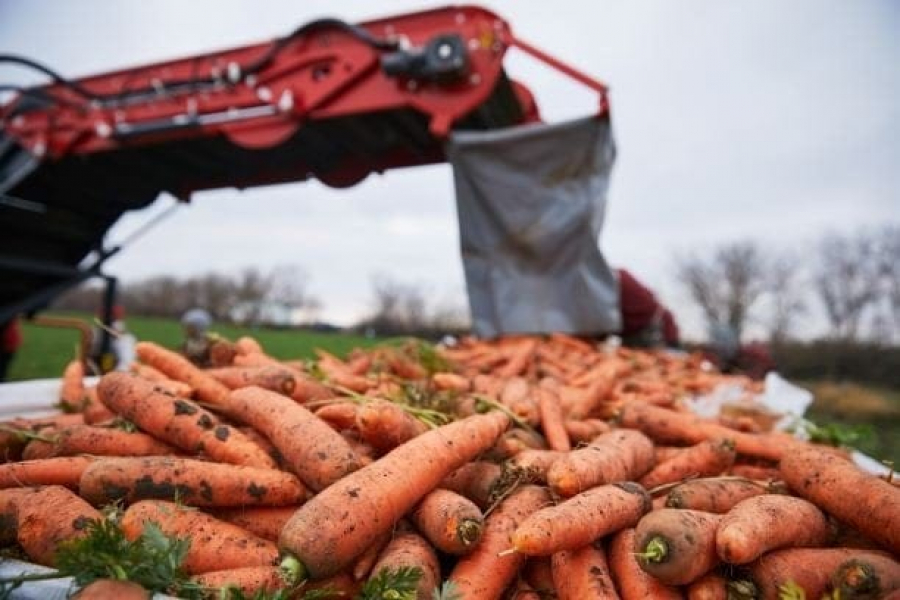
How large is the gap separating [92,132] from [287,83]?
215 cm

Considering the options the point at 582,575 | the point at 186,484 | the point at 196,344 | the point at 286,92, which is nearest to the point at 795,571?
the point at 582,575

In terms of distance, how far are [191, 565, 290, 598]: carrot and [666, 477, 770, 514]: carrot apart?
1285mm

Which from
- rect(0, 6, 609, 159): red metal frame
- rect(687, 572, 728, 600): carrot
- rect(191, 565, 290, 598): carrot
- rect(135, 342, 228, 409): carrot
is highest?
rect(0, 6, 609, 159): red metal frame

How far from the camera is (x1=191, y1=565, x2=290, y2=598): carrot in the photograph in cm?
143

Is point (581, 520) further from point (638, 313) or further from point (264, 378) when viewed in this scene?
point (638, 313)

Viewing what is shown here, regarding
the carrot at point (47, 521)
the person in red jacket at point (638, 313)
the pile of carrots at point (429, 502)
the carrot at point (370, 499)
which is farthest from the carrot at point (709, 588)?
the person in red jacket at point (638, 313)

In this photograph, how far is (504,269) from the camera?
509cm

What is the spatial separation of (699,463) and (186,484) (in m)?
2.01

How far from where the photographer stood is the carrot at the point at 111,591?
1.14 m

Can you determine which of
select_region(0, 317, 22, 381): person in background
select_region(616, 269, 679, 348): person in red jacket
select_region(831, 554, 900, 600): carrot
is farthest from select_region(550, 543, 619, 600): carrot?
select_region(0, 317, 22, 381): person in background

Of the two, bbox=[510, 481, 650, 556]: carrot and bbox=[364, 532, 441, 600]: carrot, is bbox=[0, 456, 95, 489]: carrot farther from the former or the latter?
bbox=[510, 481, 650, 556]: carrot

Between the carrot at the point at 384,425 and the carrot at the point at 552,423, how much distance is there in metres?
0.77

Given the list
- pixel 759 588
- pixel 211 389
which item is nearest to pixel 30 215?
pixel 211 389

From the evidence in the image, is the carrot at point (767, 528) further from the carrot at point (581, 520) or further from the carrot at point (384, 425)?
the carrot at point (384, 425)
